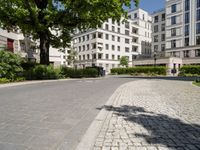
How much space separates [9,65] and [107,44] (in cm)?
5296

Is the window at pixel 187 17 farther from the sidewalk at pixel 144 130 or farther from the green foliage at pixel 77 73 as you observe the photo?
the sidewalk at pixel 144 130

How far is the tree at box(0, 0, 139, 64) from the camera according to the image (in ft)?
63.1

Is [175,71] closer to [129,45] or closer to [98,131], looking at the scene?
[129,45]

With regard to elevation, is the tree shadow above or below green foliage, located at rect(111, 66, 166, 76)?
below

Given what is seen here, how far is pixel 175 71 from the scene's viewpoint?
47.2 m

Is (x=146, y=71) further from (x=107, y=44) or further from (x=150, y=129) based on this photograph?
(x=150, y=129)

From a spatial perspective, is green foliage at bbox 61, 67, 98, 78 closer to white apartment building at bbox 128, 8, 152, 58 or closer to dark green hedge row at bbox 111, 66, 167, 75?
dark green hedge row at bbox 111, 66, 167, 75

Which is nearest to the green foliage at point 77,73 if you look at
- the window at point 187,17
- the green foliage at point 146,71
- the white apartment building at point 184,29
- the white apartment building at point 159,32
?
the green foliage at point 146,71

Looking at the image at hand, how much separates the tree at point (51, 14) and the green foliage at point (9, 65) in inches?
136

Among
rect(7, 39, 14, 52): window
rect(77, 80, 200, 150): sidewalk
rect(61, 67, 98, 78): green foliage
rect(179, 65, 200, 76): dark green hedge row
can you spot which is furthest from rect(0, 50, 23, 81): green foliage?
rect(179, 65, 200, 76): dark green hedge row

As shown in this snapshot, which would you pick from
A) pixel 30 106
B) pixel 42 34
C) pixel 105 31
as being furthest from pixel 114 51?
pixel 30 106

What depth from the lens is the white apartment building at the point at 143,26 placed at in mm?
81500

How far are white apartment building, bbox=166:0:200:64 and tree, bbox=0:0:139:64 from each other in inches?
1541

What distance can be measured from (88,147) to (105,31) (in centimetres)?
6620
